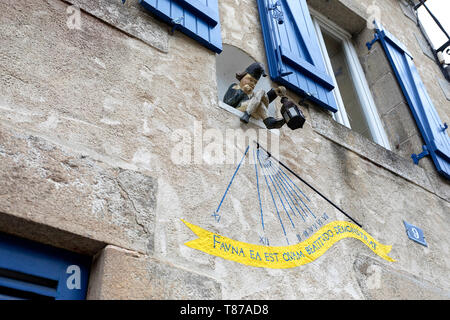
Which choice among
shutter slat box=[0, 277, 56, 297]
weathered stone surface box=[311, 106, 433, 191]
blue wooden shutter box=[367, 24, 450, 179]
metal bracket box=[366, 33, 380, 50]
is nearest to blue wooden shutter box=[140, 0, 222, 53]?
weathered stone surface box=[311, 106, 433, 191]

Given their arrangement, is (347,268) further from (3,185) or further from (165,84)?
(3,185)

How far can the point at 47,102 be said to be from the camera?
1783 mm

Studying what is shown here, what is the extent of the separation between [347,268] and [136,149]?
1.17 meters

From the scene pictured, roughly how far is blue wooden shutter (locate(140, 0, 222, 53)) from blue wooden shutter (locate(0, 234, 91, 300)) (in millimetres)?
1382

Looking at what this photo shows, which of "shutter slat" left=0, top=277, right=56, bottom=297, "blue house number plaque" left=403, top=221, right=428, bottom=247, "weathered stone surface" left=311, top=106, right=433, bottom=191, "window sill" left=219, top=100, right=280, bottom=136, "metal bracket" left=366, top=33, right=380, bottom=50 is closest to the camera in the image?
"shutter slat" left=0, top=277, right=56, bottom=297

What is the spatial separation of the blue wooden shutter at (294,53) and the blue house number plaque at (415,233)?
87 centimetres

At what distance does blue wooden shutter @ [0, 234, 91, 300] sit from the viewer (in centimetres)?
146

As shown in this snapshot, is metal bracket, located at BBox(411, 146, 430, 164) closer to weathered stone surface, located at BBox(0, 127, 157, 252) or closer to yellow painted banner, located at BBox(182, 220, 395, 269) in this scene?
yellow painted banner, located at BBox(182, 220, 395, 269)

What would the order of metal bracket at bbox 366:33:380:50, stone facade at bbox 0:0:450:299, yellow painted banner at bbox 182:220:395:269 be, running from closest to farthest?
1. stone facade at bbox 0:0:450:299
2. yellow painted banner at bbox 182:220:395:269
3. metal bracket at bbox 366:33:380:50

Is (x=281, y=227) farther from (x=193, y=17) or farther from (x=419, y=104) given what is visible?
(x=419, y=104)

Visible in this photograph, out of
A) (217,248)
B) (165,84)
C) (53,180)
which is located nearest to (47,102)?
(53,180)

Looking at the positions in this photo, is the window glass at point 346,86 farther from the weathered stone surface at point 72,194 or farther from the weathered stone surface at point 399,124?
the weathered stone surface at point 72,194

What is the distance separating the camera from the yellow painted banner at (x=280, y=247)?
6.16 ft

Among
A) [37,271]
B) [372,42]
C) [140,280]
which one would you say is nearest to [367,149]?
[372,42]
